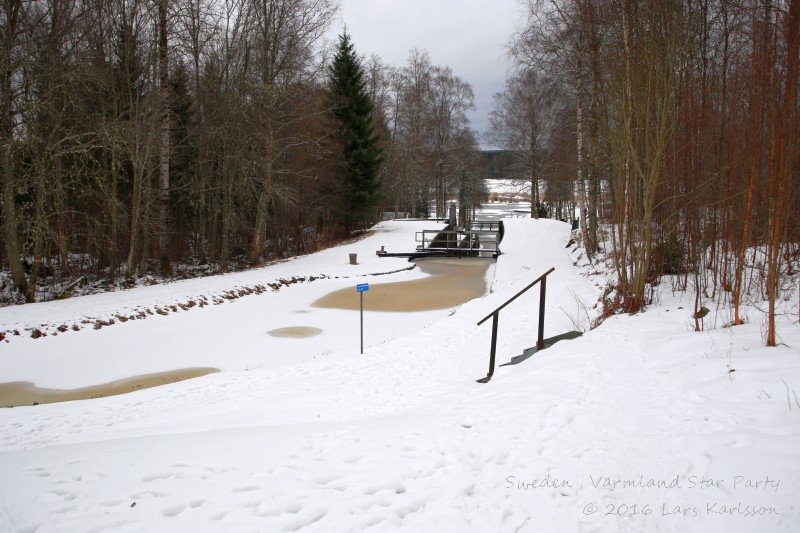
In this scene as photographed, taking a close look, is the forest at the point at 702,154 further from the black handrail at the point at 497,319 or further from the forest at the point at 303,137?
→ the black handrail at the point at 497,319

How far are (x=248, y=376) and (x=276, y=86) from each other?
14.4 m

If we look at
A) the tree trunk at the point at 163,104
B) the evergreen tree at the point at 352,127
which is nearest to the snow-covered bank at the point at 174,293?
the tree trunk at the point at 163,104

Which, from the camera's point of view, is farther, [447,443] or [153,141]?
[153,141]

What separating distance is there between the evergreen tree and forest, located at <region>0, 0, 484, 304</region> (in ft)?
1.92

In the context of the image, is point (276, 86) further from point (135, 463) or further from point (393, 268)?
point (135, 463)

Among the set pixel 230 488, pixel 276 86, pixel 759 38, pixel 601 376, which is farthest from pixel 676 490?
pixel 276 86

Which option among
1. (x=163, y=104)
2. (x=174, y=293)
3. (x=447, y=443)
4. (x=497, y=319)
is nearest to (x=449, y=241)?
(x=163, y=104)

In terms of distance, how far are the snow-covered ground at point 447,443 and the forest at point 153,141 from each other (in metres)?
6.47

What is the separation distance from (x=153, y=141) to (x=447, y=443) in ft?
47.7

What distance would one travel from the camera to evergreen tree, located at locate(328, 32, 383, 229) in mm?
26250

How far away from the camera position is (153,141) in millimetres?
14359

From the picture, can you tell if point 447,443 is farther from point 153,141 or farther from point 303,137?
point 303,137

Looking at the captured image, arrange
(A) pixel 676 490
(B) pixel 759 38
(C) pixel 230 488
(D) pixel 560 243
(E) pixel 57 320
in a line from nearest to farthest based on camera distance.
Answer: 1. (A) pixel 676 490
2. (C) pixel 230 488
3. (B) pixel 759 38
4. (E) pixel 57 320
5. (D) pixel 560 243

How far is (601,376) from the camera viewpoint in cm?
472
